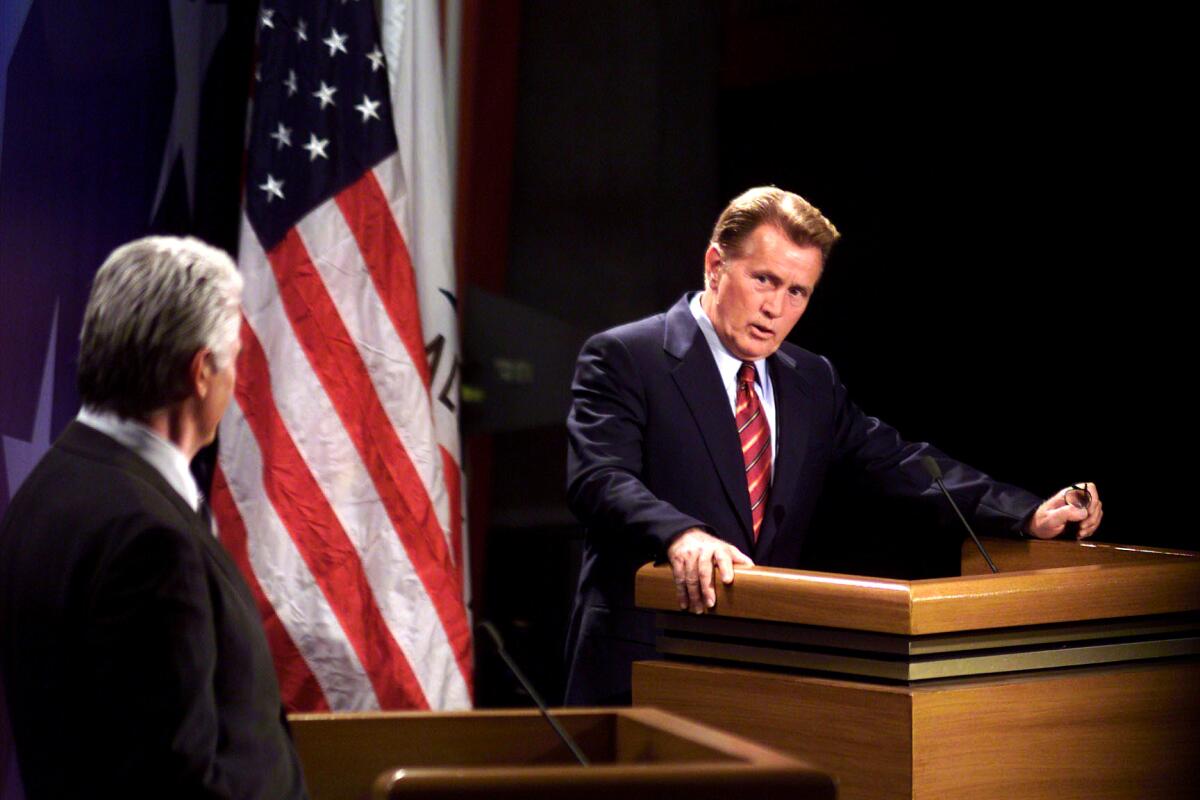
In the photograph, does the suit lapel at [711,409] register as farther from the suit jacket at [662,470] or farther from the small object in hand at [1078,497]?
the small object in hand at [1078,497]

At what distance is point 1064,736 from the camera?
6.05 feet

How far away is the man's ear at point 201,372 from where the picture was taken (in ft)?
4.79

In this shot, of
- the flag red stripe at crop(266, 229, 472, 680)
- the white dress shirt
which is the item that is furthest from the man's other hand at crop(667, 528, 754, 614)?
the flag red stripe at crop(266, 229, 472, 680)

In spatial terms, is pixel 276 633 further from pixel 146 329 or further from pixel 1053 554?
pixel 146 329

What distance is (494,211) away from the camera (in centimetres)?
422

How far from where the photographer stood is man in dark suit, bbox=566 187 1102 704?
8.09 ft

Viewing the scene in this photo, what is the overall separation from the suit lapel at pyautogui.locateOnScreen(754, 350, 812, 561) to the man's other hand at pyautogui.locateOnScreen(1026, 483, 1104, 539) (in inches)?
16.9

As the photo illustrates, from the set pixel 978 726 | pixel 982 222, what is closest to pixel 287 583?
pixel 982 222

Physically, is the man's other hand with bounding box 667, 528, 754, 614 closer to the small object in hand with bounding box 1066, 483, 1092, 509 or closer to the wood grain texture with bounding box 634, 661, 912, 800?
the wood grain texture with bounding box 634, 661, 912, 800

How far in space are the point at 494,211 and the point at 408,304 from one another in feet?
2.36

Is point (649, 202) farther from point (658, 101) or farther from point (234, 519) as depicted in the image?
point (234, 519)

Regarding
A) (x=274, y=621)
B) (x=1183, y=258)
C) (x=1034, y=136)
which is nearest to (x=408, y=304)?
(x=274, y=621)

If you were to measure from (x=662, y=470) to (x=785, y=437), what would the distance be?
0.25m

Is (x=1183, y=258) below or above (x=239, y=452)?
above
